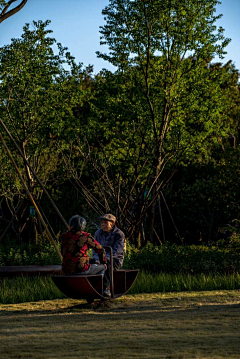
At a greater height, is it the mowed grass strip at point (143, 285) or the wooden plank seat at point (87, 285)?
the wooden plank seat at point (87, 285)

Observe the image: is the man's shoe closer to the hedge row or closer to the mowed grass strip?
the mowed grass strip

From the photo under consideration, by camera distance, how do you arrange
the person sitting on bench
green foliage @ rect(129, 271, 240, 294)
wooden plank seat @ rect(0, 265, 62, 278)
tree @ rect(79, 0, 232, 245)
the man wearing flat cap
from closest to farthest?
the person sitting on bench
the man wearing flat cap
green foliage @ rect(129, 271, 240, 294)
wooden plank seat @ rect(0, 265, 62, 278)
tree @ rect(79, 0, 232, 245)

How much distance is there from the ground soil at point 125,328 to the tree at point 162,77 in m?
6.58

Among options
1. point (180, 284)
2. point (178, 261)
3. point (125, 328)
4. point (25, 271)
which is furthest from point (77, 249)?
point (178, 261)

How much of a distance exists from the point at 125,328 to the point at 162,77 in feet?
33.2

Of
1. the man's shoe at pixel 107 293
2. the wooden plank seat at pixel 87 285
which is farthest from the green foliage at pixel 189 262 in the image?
the man's shoe at pixel 107 293

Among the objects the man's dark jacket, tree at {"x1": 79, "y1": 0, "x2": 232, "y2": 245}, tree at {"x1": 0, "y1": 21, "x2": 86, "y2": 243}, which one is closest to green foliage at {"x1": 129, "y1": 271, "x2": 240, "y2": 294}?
the man's dark jacket

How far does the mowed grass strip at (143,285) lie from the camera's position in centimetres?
845

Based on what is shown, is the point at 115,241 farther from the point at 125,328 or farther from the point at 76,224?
the point at 125,328

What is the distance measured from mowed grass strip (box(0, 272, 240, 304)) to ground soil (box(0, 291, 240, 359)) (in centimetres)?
47

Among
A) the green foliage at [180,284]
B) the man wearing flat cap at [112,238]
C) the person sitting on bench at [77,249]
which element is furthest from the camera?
the green foliage at [180,284]

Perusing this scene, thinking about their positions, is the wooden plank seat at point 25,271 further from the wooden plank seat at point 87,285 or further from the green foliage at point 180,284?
the wooden plank seat at point 87,285

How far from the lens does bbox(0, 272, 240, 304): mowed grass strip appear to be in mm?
8453

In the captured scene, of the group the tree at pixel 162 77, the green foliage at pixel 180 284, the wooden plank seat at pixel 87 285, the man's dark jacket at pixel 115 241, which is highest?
the tree at pixel 162 77
